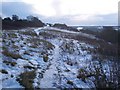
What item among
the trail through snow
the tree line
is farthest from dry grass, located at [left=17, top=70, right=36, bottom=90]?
the tree line

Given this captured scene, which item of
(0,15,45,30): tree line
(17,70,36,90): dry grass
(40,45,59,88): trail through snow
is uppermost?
(0,15,45,30): tree line

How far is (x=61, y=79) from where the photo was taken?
968cm

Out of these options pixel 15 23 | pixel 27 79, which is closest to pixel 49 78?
pixel 27 79

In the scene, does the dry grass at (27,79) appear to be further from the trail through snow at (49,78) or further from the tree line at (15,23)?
the tree line at (15,23)

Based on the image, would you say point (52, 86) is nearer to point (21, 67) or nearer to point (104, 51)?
point (21, 67)

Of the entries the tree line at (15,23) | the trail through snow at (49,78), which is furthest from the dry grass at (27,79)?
the tree line at (15,23)

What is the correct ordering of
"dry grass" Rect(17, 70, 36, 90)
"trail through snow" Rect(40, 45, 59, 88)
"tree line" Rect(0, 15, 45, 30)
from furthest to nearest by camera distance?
"tree line" Rect(0, 15, 45, 30)
"trail through snow" Rect(40, 45, 59, 88)
"dry grass" Rect(17, 70, 36, 90)

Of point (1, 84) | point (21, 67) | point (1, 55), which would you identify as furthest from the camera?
point (1, 55)

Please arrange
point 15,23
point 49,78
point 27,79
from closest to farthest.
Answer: point 27,79 → point 49,78 → point 15,23

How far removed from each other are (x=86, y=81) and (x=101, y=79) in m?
0.88

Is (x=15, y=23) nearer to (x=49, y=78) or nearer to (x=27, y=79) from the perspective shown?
(x=49, y=78)

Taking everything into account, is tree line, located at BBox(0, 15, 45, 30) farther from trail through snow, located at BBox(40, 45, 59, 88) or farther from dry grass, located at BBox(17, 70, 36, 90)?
dry grass, located at BBox(17, 70, 36, 90)

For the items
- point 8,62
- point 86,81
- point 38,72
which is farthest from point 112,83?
point 8,62

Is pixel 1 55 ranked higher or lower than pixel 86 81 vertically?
higher
